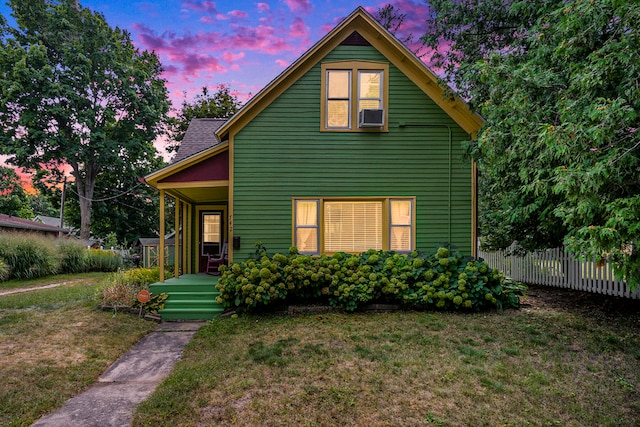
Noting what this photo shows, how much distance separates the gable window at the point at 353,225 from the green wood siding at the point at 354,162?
9.5 inches

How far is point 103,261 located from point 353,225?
43.0 ft

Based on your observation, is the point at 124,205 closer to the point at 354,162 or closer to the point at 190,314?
the point at 190,314

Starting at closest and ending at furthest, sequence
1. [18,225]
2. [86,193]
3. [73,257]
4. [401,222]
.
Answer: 1. [401,222]
2. [73,257]
3. [18,225]
4. [86,193]

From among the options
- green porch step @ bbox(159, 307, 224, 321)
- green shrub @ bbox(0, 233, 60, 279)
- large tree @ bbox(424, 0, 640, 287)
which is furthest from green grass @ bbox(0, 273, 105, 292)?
large tree @ bbox(424, 0, 640, 287)

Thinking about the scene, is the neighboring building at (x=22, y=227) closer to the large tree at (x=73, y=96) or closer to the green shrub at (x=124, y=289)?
the large tree at (x=73, y=96)

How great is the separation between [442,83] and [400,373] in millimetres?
6652

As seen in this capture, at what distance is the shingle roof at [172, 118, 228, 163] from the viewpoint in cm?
1030

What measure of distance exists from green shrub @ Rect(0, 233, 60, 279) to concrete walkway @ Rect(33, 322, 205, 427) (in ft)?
33.1

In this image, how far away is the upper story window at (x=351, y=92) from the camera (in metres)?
8.71

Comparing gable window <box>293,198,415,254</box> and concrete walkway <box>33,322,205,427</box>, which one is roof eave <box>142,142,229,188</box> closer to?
gable window <box>293,198,415,254</box>

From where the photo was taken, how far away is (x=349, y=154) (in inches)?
343

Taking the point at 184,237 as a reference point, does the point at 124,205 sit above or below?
above

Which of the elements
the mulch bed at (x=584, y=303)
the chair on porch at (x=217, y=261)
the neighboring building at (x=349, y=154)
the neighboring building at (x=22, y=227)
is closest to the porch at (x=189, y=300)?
the neighboring building at (x=349, y=154)

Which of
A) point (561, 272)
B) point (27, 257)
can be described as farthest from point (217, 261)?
point (561, 272)
